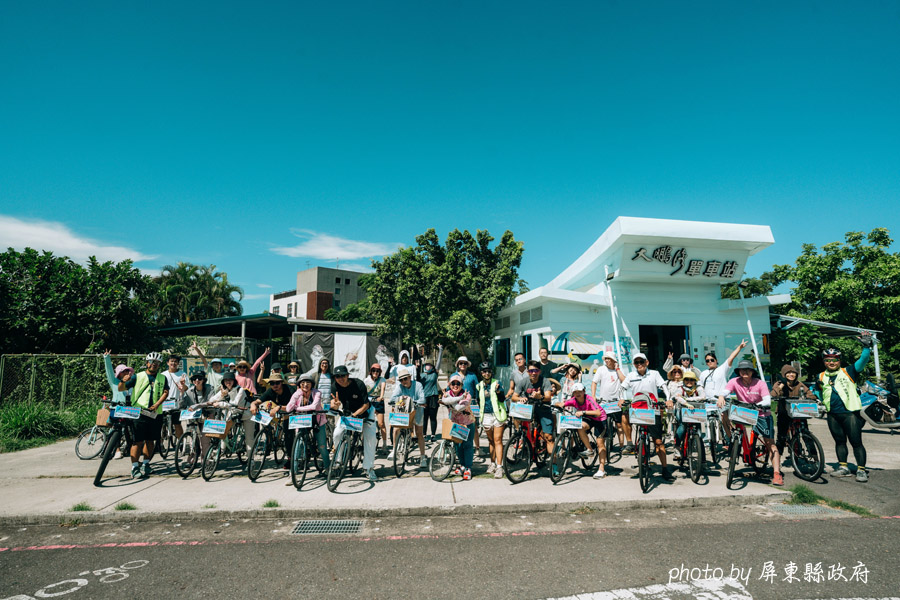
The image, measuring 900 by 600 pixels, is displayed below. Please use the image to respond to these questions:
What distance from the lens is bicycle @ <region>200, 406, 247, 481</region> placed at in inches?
284

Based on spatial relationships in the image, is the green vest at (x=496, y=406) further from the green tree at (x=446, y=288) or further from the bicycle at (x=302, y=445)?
the green tree at (x=446, y=288)

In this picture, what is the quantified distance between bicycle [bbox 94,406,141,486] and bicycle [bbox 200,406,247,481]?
1.14 meters

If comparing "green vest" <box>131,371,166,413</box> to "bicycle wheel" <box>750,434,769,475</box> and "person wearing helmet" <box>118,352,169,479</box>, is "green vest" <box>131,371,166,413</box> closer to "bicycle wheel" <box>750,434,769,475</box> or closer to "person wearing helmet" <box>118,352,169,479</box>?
"person wearing helmet" <box>118,352,169,479</box>

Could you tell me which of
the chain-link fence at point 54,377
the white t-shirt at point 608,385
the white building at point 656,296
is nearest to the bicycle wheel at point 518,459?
the white t-shirt at point 608,385

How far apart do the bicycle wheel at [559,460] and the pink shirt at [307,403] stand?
3.42 metres

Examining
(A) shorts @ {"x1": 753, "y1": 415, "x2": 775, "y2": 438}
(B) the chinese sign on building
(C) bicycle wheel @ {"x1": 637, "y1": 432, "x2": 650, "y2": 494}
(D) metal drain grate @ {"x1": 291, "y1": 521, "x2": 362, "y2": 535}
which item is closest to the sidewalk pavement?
(C) bicycle wheel @ {"x1": 637, "y1": 432, "x2": 650, "y2": 494}

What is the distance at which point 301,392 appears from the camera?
724 cm

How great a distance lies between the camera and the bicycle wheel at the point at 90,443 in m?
9.14

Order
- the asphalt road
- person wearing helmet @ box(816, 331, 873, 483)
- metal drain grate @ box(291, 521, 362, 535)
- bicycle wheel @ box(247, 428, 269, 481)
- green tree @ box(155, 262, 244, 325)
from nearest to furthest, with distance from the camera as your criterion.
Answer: the asphalt road, metal drain grate @ box(291, 521, 362, 535), bicycle wheel @ box(247, 428, 269, 481), person wearing helmet @ box(816, 331, 873, 483), green tree @ box(155, 262, 244, 325)

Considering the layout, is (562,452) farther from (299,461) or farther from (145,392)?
(145,392)

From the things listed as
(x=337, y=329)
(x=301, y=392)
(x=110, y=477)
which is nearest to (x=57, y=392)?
(x=110, y=477)

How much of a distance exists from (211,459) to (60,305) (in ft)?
41.3

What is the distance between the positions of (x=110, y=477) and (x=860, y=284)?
87.0 feet

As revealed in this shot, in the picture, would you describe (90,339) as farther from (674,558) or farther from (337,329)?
(674,558)
